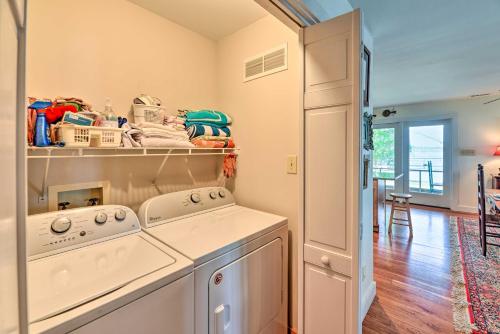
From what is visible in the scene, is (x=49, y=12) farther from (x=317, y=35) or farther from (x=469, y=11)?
(x=469, y=11)

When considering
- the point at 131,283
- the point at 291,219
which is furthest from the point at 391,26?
the point at 131,283

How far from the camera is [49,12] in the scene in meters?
1.28

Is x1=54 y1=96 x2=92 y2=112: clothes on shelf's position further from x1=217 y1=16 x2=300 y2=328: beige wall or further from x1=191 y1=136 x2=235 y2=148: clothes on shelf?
x1=217 y1=16 x2=300 y2=328: beige wall

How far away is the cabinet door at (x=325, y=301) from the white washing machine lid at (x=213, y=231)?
0.39 metres

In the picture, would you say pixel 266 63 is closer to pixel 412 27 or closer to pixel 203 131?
pixel 203 131

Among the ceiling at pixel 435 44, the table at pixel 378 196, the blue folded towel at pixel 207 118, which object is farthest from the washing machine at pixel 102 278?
the table at pixel 378 196

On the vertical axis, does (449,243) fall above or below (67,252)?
below

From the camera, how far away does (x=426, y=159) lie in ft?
18.1

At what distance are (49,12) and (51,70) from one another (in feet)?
1.02

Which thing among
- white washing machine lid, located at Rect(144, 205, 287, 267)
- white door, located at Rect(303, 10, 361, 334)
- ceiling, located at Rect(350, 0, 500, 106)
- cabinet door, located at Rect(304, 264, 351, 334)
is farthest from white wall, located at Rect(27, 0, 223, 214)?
ceiling, located at Rect(350, 0, 500, 106)

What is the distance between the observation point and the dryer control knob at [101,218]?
124 cm

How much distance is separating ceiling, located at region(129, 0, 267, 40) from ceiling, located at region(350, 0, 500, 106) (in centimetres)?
76

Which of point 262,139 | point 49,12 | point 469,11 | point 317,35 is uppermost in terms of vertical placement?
point 469,11

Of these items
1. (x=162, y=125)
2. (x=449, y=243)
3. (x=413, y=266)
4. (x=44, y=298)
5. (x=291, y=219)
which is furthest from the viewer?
(x=449, y=243)
